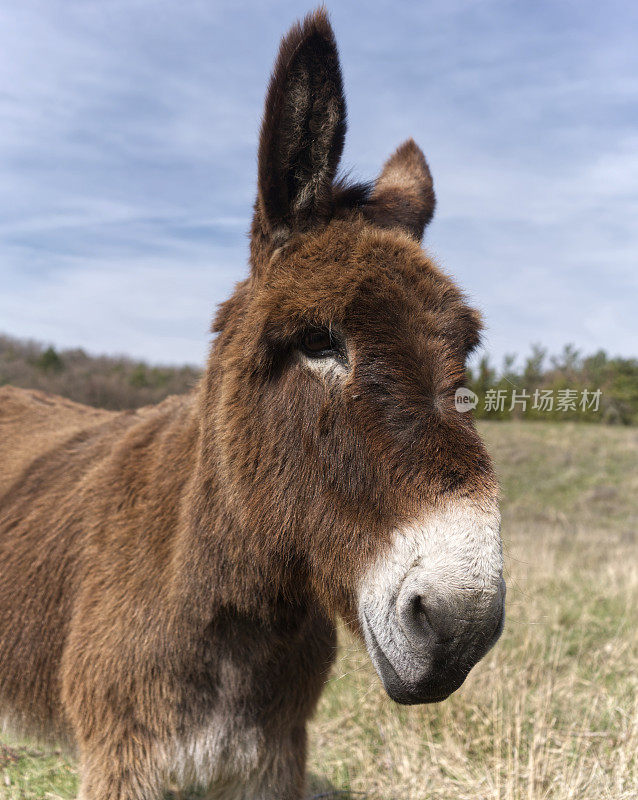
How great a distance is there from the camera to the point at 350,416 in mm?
1983

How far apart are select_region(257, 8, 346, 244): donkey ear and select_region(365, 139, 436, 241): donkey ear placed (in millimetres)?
301

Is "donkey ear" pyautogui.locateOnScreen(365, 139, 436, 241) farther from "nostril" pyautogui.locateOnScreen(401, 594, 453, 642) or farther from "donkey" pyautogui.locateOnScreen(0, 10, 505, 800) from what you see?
"nostril" pyautogui.locateOnScreen(401, 594, 453, 642)

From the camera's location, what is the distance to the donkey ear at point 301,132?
2219 millimetres

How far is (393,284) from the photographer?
6.75ft

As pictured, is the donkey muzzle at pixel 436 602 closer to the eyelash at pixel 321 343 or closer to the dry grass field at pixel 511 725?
the dry grass field at pixel 511 725

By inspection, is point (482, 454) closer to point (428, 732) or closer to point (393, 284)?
point (393, 284)

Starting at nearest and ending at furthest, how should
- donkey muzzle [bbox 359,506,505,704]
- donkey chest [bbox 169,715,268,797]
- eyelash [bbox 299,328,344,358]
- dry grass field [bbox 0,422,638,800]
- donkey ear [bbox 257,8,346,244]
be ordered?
1. donkey muzzle [bbox 359,506,505,704]
2. eyelash [bbox 299,328,344,358]
3. donkey ear [bbox 257,8,346,244]
4. donkey chest [bbox 169,715,268,797]
5. dry grass field [bbox 0,422,638,800]

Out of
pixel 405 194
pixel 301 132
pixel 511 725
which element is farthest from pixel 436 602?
pixel 511 725

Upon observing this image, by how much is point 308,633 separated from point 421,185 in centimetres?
220

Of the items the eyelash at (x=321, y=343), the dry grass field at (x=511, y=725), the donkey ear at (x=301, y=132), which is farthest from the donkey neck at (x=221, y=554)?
the donkey ear at (x=301, y=132)

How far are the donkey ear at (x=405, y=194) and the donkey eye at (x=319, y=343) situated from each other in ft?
2.30

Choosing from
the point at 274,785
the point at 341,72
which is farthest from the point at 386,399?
the point at 274,785

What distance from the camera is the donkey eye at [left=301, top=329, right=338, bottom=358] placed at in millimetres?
2084

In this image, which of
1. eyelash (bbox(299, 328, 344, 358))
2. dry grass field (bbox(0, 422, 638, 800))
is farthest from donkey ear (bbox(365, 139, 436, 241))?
dry grass field (bbox(0, 422, 638, 800))
